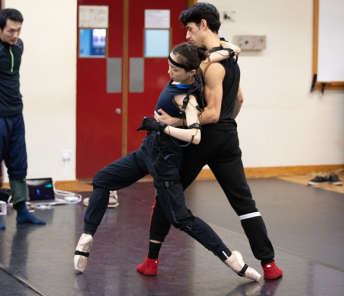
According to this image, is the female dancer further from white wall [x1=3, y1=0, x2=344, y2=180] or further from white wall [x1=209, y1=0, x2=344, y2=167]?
white wall [x1=209, y1=0, x2=344, y2=167]

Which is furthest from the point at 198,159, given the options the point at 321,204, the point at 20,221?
the point at 321,204

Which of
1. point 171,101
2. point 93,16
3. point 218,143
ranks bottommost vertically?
point 218,143

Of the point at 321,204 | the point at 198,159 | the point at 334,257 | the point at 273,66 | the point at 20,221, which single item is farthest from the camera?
the point at 273,66

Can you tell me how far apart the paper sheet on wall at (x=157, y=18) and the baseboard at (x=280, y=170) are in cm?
181

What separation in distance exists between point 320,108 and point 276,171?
0.99m

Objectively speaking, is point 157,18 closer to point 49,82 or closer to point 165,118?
point 49,82

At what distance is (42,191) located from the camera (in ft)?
22.7

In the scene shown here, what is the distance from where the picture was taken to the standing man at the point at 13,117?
5.61 metres

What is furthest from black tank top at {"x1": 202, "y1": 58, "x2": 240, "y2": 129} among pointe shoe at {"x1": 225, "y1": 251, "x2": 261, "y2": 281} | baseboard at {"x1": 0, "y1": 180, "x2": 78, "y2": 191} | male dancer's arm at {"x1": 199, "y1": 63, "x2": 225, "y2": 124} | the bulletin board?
the bulletin board

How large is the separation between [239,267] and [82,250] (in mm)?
947

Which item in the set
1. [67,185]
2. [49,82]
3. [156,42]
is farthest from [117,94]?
[67,185]

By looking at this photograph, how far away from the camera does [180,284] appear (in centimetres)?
426

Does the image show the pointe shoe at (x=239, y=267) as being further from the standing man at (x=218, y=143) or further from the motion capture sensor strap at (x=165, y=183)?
the motion capture sensor strap at (x=165, y=183)

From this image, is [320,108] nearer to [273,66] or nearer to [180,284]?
[273,66]
